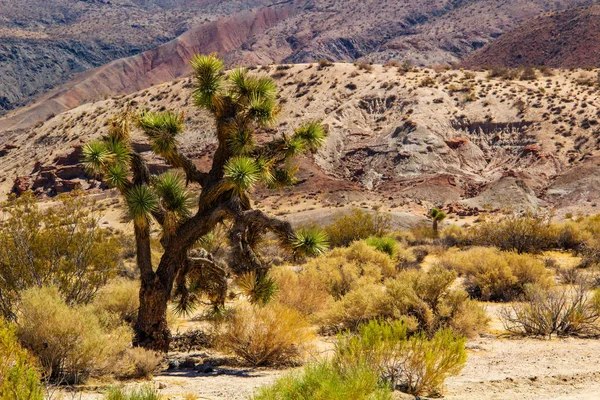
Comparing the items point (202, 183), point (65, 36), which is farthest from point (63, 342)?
point (65, 36)

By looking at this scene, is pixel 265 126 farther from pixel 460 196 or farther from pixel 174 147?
pixel 460 196

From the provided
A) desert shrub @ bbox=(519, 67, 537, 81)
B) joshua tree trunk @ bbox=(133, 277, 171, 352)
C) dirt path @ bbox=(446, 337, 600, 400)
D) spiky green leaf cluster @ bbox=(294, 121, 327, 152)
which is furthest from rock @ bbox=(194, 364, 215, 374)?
desert shrub @ bbox=(519, 67, 537, 81)

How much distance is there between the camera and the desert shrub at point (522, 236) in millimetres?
20266

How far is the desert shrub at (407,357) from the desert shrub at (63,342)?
Answer: 11.4 feet

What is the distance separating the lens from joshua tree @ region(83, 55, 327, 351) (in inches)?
363

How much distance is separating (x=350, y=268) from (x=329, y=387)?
9888 mm

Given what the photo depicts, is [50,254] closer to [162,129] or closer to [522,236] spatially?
[162,129]

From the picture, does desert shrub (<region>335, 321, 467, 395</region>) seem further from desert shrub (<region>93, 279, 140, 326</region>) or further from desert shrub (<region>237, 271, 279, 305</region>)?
desert shrub (<region>93, 279, 140, 326</region>)

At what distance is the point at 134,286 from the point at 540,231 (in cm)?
1541

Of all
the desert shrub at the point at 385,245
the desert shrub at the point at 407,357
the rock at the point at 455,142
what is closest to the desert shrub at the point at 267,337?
the desert shrub at the point at 407,357

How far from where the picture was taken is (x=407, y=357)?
255 inches

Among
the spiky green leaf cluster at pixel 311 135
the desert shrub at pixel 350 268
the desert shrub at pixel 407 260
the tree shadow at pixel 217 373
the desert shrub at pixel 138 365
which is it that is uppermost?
the spiky green leaf cluster at pixel 311 135

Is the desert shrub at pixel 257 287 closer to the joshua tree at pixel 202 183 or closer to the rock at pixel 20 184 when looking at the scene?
the joshua tree at pixel 202 183

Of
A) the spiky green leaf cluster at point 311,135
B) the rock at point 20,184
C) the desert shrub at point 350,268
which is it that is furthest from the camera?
the rock at point 20,184
